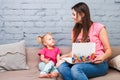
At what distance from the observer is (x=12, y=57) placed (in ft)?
8.80

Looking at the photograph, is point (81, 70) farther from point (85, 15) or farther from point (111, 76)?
point (85, 15)

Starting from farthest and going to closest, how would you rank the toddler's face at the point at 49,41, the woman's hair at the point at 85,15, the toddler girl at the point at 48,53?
the toddler's face at the point at 49,41 < the toddler girl at the point at 48,53 < the woman's hair at the point at 85,15

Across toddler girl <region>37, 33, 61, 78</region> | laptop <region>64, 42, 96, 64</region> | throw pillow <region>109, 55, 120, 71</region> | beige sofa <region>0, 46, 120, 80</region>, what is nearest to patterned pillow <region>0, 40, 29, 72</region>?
beige sofa <region>0, 46, 120, 80</region>

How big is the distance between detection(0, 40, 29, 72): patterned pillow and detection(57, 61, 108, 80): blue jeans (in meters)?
0.46

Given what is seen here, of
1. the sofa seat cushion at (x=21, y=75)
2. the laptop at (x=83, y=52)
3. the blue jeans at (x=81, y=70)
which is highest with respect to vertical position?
the laptop at (x=83, y=52)

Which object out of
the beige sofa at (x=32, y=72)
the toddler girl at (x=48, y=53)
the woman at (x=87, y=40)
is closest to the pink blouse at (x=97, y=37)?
the woman at (x=87, y=40)

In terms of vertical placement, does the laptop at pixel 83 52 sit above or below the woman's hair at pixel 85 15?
below

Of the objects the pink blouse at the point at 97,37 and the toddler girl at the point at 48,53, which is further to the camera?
the toddler girl at the point at 48,53

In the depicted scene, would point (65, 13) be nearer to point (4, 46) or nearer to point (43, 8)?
point (43, 8)

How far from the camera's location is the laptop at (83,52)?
2416mm

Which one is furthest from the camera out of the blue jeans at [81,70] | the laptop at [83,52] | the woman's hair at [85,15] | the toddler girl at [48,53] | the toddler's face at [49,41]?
the toddler's face at [49,41]

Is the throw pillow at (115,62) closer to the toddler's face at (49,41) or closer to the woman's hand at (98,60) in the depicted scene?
the woman's hand at (98,60)

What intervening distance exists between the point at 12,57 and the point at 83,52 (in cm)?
77

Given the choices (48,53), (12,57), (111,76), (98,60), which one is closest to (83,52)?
(98,60)
